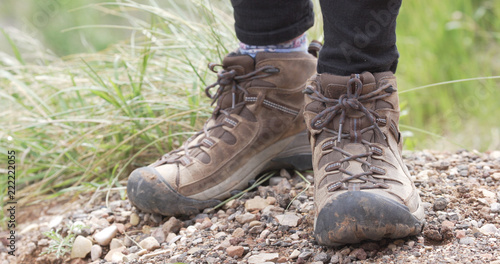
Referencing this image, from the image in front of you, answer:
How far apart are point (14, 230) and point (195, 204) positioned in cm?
77

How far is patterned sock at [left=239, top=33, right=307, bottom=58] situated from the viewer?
1.47 metres

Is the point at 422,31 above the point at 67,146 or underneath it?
above

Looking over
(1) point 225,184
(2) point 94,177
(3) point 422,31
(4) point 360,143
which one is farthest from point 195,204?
(3) point 422,31

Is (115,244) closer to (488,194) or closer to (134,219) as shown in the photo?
(134,219)

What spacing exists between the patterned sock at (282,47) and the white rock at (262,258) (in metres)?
0.66

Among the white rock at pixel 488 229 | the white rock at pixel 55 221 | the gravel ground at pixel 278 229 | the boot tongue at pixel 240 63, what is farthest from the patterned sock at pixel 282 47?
the white rock at pixel 55 221

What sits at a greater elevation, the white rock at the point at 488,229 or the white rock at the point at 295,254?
the white rock at the point at 488,229

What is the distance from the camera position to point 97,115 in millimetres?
2121

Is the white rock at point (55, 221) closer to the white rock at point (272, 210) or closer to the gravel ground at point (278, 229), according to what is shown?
the gravel ground at point (278, 229)

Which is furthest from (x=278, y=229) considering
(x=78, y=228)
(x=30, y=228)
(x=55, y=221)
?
(x=30, y=228)

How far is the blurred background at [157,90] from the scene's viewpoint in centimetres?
191

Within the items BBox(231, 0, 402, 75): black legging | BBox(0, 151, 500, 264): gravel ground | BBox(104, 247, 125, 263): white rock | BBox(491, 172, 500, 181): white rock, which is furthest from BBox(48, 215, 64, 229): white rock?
BBox(491, 172, 500, 181): white rock

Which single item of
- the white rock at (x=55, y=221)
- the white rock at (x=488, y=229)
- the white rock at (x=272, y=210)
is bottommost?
the white rock at (x=55, y=221)

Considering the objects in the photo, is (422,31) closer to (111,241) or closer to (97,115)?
(97,115)
